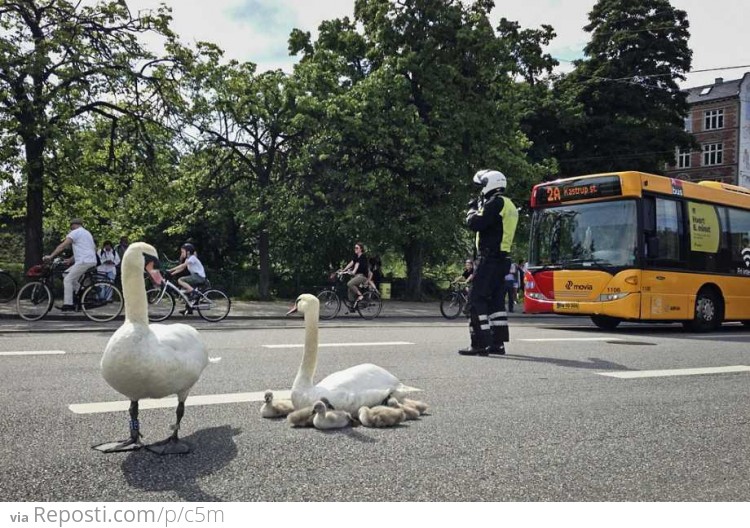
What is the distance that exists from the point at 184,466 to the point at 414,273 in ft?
79.6

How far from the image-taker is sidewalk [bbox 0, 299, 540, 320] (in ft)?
48.5

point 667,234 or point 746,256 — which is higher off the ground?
point 667,234

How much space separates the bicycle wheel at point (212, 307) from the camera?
1564 cm

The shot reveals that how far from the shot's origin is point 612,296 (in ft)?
43.8

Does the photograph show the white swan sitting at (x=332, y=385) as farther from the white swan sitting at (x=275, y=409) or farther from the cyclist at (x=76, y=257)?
the cyclist at (x=76, y=257)

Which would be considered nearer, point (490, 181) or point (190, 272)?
point (490, 181)

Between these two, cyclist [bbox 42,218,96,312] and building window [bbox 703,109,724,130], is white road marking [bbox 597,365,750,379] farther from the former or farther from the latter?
building window [bbox 703,109,724,130]

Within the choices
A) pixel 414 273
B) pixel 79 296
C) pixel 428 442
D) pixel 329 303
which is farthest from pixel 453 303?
pixel 428 442

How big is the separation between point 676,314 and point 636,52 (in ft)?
92.9

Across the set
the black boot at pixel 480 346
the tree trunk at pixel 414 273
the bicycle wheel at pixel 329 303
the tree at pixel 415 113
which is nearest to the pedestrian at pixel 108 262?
the bicycle wheel at pixel 329 303

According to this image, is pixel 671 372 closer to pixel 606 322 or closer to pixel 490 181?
pixel 490 181

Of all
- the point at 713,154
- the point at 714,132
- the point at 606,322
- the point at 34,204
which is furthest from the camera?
the point at 714,132

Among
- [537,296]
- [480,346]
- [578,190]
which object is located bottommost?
[480,346]

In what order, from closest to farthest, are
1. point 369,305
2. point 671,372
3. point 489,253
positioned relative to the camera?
1. point 671,372
2. point 489,253
3. point 369,305
